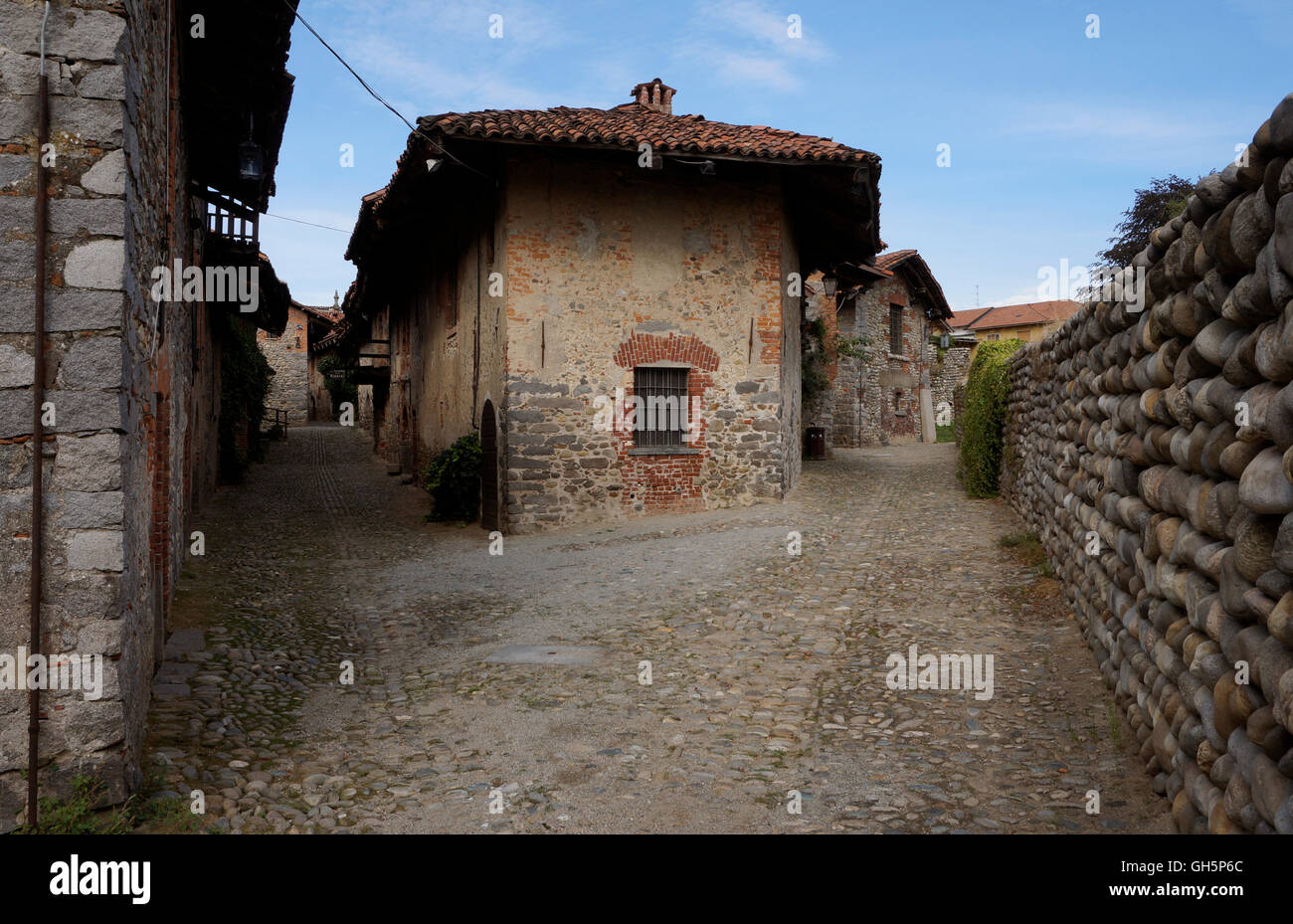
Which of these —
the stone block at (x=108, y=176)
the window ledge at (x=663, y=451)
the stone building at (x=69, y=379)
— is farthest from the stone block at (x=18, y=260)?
the window ledge at (x=663, y=451)

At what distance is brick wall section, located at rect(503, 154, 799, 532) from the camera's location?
39.2 feet

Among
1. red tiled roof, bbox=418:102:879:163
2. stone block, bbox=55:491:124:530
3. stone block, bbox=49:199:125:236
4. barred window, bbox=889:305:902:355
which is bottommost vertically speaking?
stone block, bbox=55:491:124:530

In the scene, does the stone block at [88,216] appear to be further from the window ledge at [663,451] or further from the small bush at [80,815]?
the window ledge at [663,451]

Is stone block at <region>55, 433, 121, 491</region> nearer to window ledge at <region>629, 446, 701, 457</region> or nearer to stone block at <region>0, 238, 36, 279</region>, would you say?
stone block at <region>0, 238, 36, 279</region>

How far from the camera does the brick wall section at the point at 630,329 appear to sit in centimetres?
1196

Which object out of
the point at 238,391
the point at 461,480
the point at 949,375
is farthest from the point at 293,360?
the point at 461,480

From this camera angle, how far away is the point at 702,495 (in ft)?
42.6

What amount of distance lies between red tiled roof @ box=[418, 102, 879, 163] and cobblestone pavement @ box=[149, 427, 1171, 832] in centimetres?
501

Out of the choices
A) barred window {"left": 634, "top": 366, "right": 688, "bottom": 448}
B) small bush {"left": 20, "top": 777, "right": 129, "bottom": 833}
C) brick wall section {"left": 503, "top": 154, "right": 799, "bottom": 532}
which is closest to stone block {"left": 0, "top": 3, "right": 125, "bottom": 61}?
small bush {"left": 20, "top": 777, "right": 129, "bottom": 833}

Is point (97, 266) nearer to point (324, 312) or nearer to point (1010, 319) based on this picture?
point (324, 312)

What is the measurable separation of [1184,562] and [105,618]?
4.38 m

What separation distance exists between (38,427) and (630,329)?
9336 mm

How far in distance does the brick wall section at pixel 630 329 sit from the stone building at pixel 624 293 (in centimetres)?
2
